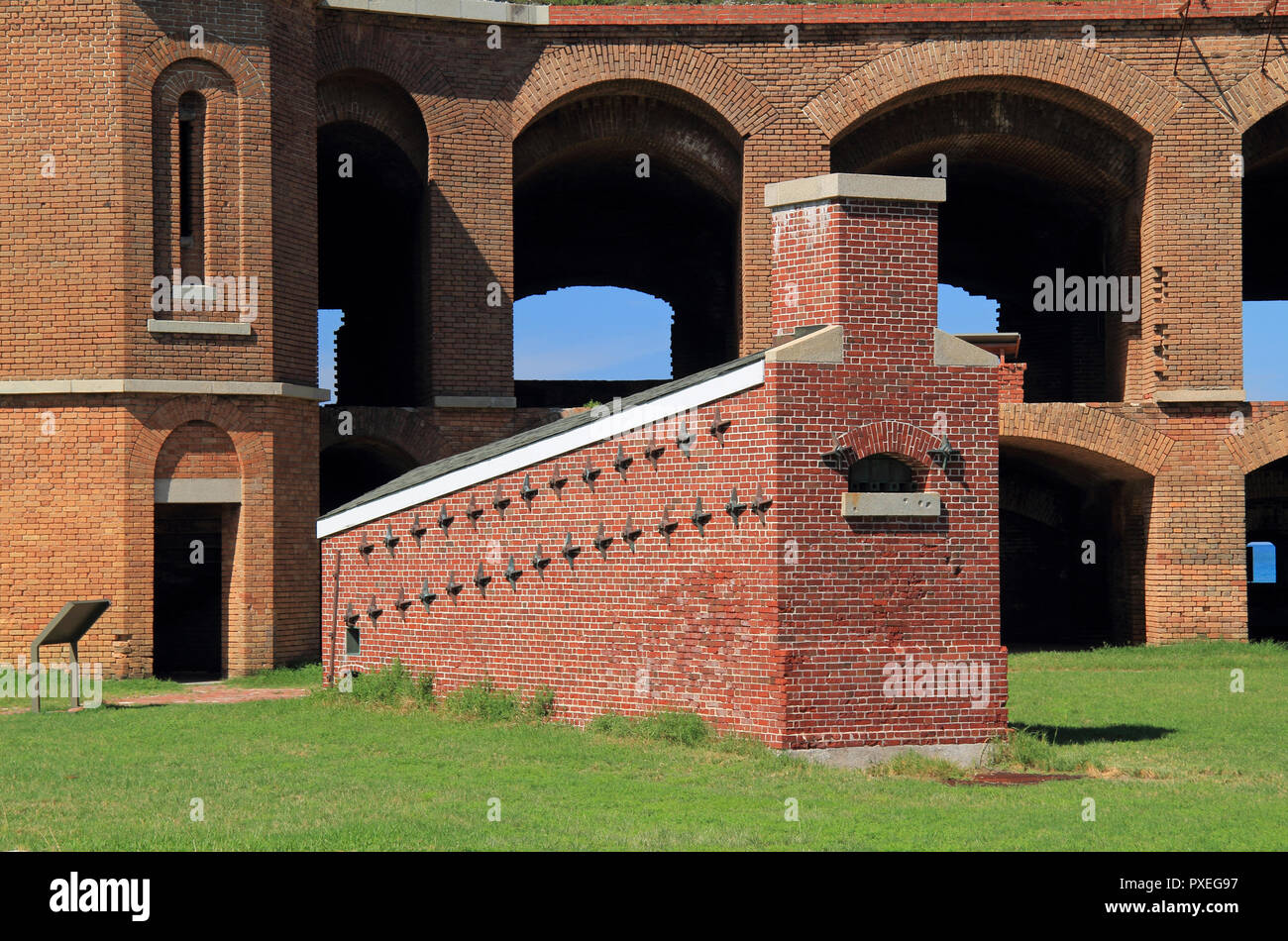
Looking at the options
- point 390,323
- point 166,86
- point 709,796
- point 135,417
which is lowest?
point 709,796

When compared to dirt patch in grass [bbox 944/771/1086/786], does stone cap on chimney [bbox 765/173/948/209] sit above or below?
above

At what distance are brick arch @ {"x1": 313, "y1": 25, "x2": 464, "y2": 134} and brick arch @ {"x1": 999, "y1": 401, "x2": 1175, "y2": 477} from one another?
948cm

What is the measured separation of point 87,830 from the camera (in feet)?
30.2

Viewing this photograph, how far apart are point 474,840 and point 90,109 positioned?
13.4 metres

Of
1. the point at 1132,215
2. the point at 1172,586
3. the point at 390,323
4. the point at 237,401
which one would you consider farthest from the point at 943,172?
the point at 237,401

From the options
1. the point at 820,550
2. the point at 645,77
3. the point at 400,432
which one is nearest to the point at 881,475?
the point at 820,550

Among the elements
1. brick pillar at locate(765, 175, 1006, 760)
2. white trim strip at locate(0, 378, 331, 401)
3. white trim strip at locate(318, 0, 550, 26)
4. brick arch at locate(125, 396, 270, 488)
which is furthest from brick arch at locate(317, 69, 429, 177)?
brick pillar at locate(765, 175, 1006, 760)

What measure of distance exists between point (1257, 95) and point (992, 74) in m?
4.02

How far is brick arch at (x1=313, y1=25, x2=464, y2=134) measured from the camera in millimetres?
21516

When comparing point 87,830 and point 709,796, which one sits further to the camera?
point 709,796

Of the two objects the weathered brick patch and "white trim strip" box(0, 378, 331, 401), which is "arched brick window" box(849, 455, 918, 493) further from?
"white trim strip" box(0, 378, 331, 401)

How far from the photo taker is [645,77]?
2267cm

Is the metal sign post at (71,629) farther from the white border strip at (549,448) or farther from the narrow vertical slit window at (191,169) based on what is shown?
the narrow vertical slit window at (191,169)

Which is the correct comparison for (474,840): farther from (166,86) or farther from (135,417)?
(166,86)
